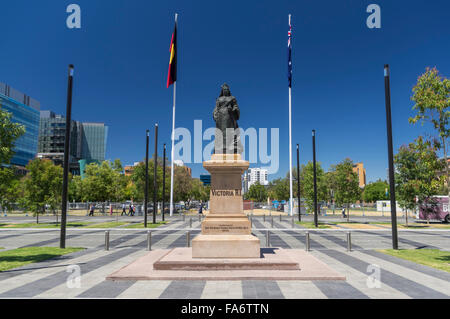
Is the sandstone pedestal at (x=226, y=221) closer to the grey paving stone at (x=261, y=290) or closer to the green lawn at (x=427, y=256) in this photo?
the grey paving stone at (x=261, y=290)

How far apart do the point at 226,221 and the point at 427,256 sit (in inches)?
357

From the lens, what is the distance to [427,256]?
12.3m

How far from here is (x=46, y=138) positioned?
134500 millimetres

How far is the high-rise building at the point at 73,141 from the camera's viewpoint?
130 meters

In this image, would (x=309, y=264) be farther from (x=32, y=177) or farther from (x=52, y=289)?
(x=32, y=177)

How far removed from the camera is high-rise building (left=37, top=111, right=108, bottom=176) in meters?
130

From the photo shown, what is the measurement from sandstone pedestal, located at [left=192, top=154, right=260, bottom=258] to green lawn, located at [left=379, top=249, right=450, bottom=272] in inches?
262

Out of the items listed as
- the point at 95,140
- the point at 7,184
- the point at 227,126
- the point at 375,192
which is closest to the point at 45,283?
the point at 7,184

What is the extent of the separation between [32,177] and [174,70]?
18.2 metres

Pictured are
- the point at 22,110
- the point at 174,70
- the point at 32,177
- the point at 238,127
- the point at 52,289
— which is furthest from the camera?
the point at 22,110

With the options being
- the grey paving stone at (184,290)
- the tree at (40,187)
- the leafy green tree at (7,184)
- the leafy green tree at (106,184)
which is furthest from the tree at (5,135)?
the leafy green tree at (106,184)

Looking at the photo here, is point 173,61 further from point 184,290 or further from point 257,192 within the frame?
point 257,192
